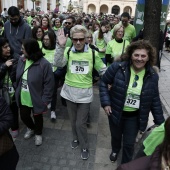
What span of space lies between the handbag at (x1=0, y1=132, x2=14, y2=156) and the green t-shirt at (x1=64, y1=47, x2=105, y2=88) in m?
1.32

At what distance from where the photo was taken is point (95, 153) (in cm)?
351

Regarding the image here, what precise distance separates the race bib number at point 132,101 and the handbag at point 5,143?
1.42 m

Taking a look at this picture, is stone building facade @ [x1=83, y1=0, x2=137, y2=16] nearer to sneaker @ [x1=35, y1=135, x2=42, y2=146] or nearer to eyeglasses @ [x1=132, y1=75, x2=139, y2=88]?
sneaker @ [x1=35, y1=135, x2=42, y2=146]

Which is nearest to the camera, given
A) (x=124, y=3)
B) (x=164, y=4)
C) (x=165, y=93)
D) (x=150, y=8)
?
(x=150, y=8)

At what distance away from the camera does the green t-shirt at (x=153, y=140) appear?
1.78 meters

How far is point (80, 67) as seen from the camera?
3141 millimetres

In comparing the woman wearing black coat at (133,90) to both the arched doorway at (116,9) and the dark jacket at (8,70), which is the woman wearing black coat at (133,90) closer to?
the dark jacket at (8,70)

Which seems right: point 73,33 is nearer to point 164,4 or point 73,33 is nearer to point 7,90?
point 7,90

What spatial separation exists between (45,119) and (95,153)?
1.48m

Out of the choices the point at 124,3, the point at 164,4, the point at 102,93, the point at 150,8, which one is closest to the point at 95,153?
the point at 102,93

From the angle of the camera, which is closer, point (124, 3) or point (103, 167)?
point (103, 167)

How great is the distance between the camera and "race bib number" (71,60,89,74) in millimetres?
3137

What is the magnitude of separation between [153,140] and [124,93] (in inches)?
35.5

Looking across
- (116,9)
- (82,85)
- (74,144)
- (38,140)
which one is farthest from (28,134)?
(116,9)
